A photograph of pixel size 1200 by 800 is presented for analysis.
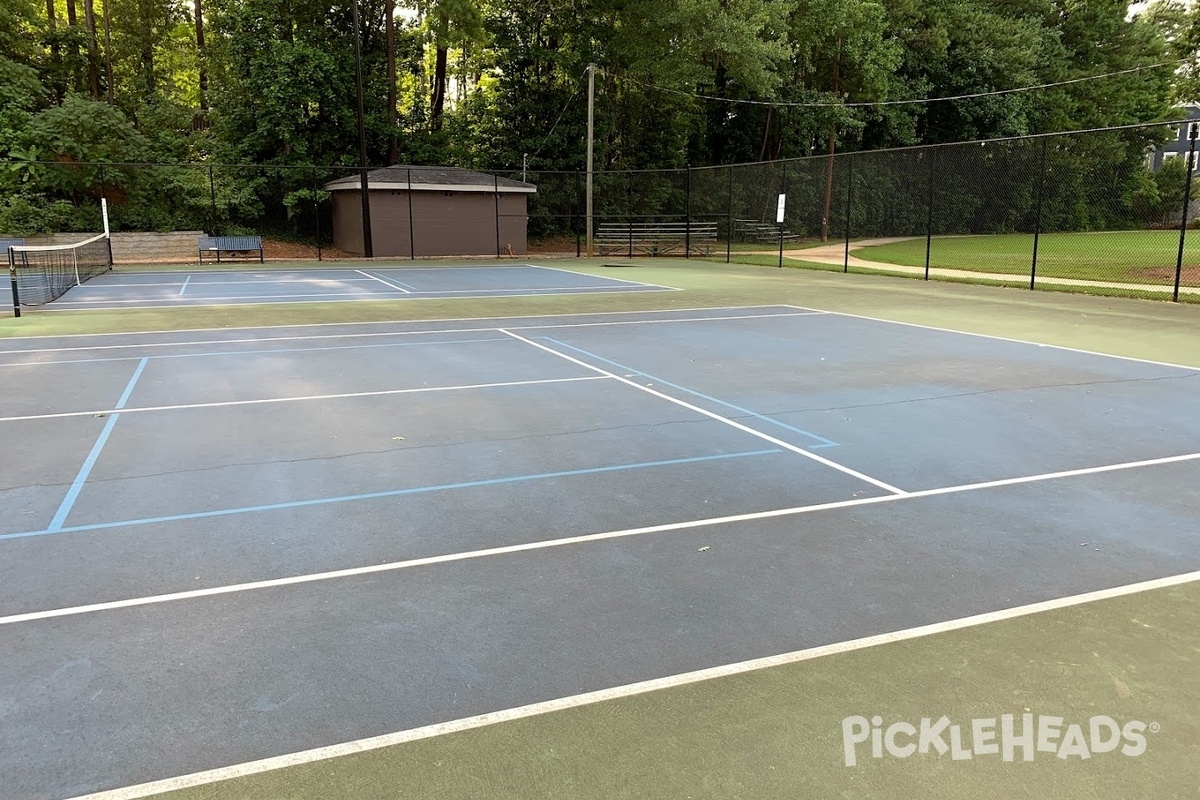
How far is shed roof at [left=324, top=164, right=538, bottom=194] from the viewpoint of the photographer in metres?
30.0

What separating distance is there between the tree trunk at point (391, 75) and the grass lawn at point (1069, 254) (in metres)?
19.1

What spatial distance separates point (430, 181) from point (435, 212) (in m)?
1.07

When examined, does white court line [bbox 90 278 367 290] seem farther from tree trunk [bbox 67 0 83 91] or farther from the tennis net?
tree trunk [bbox 67 0 83 91]

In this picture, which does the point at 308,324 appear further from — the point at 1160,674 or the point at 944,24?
the point at 944,24

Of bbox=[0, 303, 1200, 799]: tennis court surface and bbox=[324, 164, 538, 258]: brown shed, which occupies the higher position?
bbox=[324, 164, 538, 258]: brown shed

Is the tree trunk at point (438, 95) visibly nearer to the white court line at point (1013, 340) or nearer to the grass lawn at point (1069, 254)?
the grass lawn at point (1069, 254)

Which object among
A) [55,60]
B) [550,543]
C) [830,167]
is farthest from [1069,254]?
[55,60]

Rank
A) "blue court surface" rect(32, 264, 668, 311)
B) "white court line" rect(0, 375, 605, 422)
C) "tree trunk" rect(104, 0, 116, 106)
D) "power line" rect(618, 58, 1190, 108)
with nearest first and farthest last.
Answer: "white court line" rect(0, 375, 605, 422)
"blue court surface" rect(32, 264, 668, 311)
"tree trunk" rect(104, 0, 116, 106)
"power line" rect(618, 58, 1190, 108)

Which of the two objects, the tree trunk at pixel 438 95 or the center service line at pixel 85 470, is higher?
the tree trunk at pixel 438 95

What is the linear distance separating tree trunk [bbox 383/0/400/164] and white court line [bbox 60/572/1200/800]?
114 ft

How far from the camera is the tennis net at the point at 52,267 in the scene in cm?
1683

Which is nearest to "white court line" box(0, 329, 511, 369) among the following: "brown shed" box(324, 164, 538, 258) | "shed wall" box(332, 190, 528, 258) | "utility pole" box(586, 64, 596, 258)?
"utility pole" box(586, 64, 596, 258)

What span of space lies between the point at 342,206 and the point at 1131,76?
41.3 m

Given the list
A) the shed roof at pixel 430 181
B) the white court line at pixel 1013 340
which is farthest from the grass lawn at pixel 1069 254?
the shed roof at pixel 430 181
